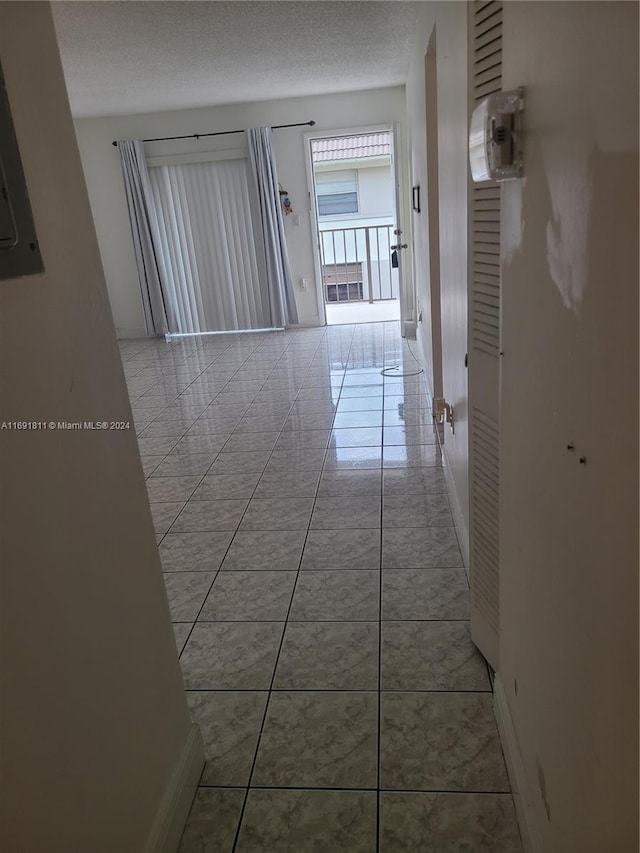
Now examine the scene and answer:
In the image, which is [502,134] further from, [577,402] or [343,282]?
[343,282]

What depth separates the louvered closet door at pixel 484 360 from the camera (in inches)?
52.0

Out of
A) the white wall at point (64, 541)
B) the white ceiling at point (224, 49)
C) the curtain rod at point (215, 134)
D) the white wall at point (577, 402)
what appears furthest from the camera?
the curtain rod at point (215, 134)

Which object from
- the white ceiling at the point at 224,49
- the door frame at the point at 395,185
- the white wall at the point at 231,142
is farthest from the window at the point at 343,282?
the white ceiling at the point at 224,49

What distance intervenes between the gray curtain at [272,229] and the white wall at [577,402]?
229 inches

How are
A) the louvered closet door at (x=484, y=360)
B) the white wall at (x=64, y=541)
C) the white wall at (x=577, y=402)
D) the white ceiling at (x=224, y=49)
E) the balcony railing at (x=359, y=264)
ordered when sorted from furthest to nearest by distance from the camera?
1. the balcony railing at (x=359, y=264)
2. the white ceiling at (x=224, y=49)
3. the louvered closet door at (x=484, y=360)
4. the white wall at (x=64, y=541)
5. the white wall at (x=577, y=402)

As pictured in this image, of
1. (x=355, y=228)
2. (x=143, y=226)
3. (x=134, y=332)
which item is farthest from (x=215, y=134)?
(x=355, y=228)

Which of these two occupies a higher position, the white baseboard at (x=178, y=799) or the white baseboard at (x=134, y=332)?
the white baseboard at (x=134, y=332)

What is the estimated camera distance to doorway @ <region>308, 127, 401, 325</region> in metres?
6.81

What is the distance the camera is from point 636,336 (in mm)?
547

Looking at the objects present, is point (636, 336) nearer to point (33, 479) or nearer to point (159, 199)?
point (33, 479)

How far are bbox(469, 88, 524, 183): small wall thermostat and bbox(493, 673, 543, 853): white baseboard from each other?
1.15 m

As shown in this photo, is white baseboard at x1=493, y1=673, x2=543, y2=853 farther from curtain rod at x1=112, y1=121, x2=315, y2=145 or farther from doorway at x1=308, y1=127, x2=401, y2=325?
curtain rod at x1=112, y1=121, x2=315, y2=145

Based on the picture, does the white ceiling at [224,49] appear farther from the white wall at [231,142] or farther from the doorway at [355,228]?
the doorway at [355,228]

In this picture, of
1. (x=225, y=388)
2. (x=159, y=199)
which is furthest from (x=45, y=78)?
(x=159, y=199)
